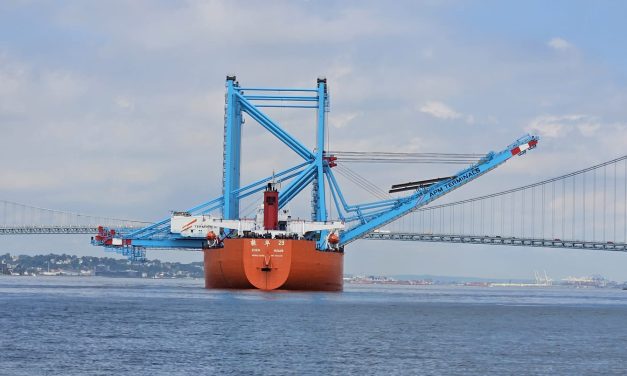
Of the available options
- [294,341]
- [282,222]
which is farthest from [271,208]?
[294,341]

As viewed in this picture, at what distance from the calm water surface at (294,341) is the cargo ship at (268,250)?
15270mm

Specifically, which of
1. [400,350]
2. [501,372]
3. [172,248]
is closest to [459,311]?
[400,350]

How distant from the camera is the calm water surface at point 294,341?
30266mm

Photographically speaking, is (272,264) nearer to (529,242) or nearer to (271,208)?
(271,208)

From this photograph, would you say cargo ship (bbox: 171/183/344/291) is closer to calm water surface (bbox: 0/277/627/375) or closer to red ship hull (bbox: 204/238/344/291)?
red ship hull (bbox: 204/238/344/291)

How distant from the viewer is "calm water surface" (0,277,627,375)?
99.3 ft

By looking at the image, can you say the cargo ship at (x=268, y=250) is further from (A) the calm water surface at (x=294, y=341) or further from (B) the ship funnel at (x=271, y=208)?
(A) the calm water surface at (x=294, y=341)

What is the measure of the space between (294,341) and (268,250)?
34.6 m

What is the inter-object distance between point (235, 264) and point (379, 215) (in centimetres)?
1500

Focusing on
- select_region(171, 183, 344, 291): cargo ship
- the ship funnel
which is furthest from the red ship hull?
the ship funnel

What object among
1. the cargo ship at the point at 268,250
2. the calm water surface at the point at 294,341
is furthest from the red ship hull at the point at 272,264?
the calm water surface at the point at 294,341

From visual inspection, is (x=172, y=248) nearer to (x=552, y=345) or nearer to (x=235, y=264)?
(x=235, y=264)

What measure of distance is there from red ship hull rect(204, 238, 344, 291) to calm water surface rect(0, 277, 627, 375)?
15107mm

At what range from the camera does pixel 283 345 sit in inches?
1403
